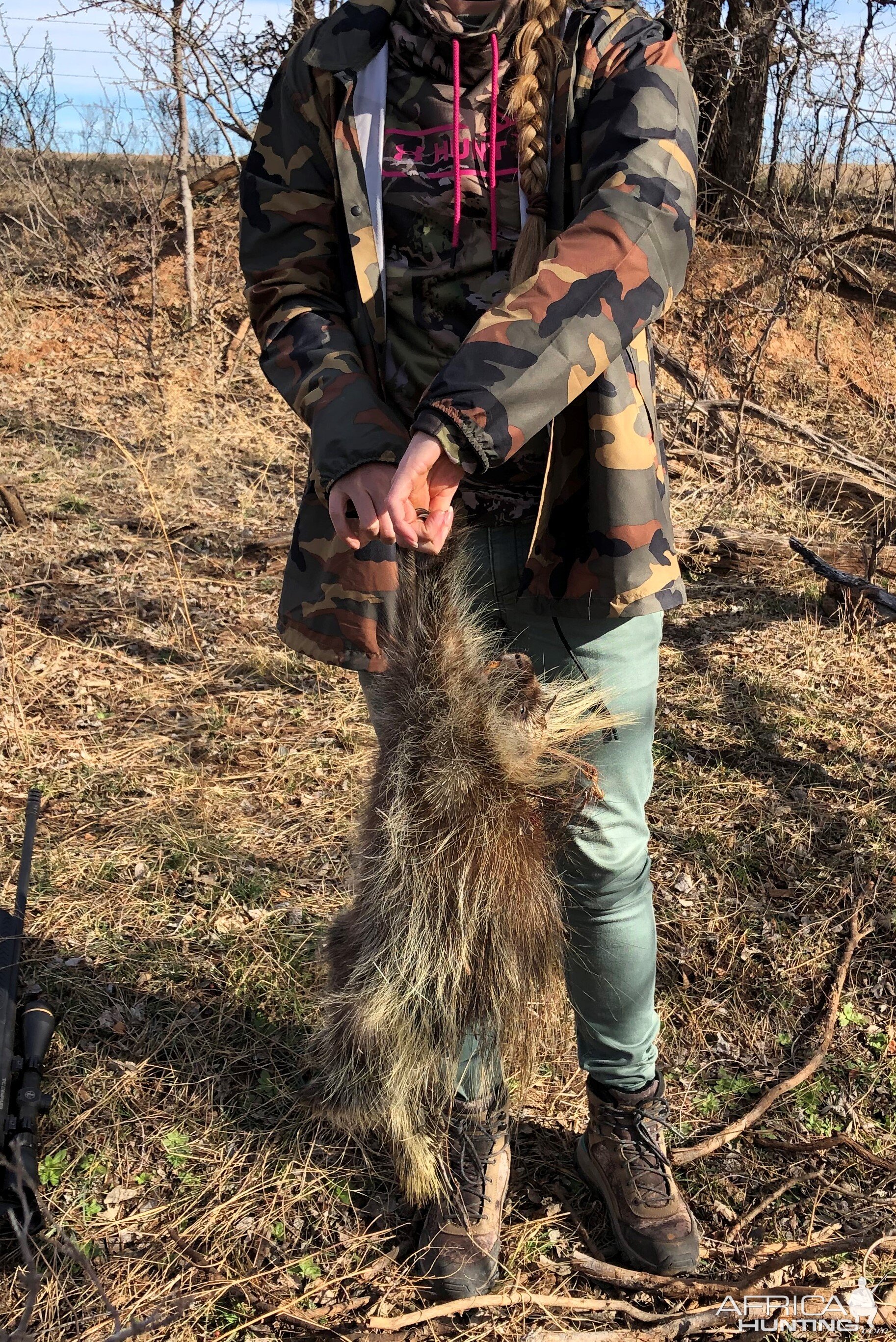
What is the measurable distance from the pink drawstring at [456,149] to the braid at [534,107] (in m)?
0.09

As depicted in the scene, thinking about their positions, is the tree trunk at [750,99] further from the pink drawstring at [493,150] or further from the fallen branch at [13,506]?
the pink drawstring at [493,150]

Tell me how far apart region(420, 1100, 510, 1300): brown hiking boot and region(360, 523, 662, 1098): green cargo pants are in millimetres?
116

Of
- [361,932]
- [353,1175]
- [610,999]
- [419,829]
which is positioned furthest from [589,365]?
[353,1175]

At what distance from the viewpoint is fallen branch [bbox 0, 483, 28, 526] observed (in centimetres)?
486

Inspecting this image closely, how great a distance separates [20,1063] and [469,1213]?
1005 mm

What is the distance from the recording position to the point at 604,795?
1523 mm

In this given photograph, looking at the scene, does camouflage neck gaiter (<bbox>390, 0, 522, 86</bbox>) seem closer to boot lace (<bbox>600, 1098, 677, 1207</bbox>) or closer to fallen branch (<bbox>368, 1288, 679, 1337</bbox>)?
boot lace (<bbox>600, 1098, 677, 1207</bbox>)

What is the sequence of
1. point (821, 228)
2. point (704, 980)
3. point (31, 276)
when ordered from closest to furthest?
point (704, 980)
point (821, 228)
point (31, 276)

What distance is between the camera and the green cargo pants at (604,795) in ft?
5.01

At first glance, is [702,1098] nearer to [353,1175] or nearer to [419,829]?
[353,1175]

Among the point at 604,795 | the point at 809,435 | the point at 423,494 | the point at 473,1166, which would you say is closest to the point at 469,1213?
the point at 473,1166

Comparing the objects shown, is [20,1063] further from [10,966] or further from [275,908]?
[275,908]

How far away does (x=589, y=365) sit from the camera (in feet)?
3.94

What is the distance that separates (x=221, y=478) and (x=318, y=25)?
458 centimetres
